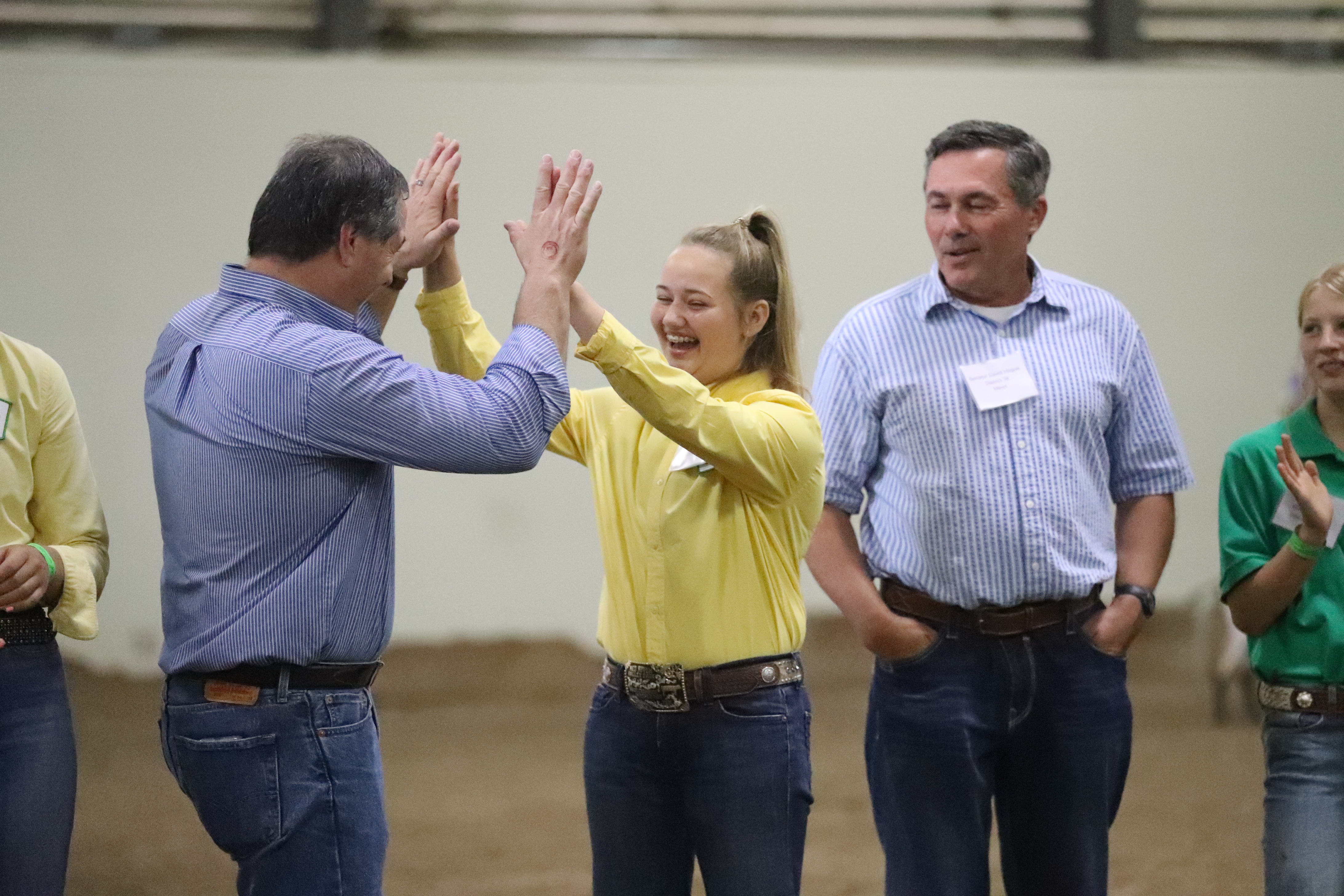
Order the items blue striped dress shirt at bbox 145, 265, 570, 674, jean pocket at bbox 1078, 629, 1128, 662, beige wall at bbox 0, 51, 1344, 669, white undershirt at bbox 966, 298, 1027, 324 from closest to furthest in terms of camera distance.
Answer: blue striped dress shirt at bbox 145, 265, 570, 674, jean pocket at bbox 1078, 629, 1128, 662, white undershirt at bbox 966, 298, 1027, 324, beige wall at bbox 0, 51, 1344, 669

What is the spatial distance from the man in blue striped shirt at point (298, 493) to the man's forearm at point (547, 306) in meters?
0.02

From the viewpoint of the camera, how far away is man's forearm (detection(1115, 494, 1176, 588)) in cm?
236

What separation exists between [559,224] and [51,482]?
3.15 ft

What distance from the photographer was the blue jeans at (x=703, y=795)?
5.97ft

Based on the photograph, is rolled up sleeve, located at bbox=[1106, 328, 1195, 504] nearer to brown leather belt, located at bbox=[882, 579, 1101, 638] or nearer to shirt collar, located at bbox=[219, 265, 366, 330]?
brown leather belt, located at bbox=[882, 579, 1101, 638]

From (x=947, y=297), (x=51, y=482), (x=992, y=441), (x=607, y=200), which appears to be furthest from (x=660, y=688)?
(x=607, y=200)

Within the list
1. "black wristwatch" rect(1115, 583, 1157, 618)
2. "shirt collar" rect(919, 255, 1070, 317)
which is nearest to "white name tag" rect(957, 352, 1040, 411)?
"shirt collar" rect(919, 255, 1070, 317)

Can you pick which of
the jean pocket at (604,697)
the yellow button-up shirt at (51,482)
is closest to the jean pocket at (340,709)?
the jean pocket at (604,697)

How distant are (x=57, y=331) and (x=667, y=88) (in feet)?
8.10

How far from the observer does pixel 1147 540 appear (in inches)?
93.1

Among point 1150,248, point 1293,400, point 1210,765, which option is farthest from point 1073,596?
point 1150,248

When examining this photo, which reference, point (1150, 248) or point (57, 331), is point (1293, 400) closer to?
point (1150, 248)

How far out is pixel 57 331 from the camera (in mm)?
4855

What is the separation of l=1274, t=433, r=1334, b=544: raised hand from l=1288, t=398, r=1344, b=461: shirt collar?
0.23 ft
